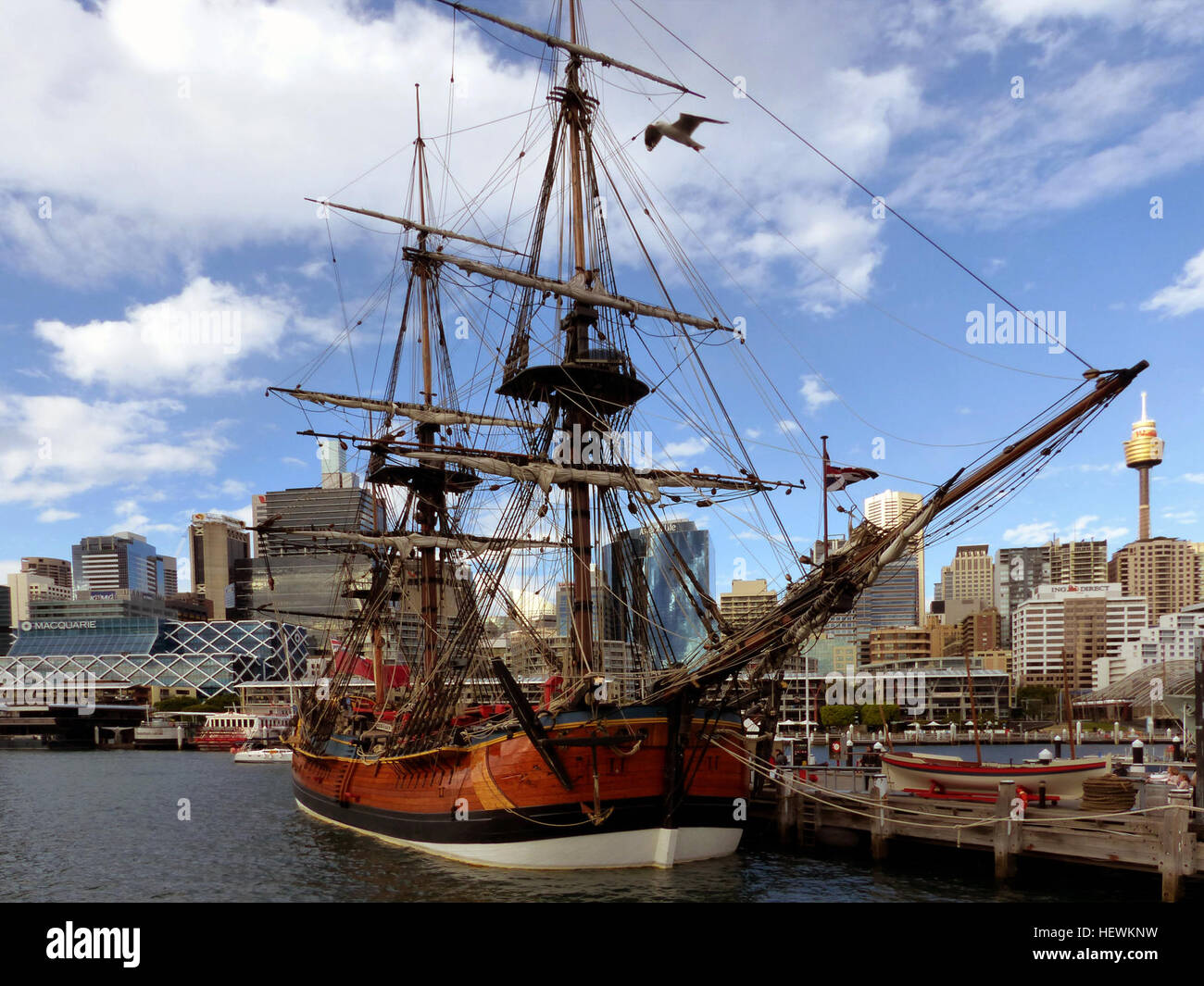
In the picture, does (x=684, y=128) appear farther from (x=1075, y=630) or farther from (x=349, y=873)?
(x=1075, y=630)

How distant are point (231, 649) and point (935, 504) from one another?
17431 cm

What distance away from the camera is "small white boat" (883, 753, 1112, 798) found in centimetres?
3012

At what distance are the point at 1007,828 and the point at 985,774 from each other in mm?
8794

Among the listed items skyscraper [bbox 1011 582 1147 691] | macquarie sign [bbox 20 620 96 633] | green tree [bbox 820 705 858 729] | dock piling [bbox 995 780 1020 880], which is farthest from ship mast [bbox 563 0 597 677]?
macquarie sign [bbox 20 620 96 633]

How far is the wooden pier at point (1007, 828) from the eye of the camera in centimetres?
1972

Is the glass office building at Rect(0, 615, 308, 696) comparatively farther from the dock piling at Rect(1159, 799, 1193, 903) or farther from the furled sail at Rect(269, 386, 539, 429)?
the dock piling at Rect(1159, 799, 1193, 903)

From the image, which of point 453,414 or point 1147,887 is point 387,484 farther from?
point 1147,887

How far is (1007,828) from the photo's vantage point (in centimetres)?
2284

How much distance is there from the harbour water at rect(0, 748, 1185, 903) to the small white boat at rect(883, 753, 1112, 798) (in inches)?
232

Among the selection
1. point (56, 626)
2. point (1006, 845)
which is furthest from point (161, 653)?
point (1006, 845)

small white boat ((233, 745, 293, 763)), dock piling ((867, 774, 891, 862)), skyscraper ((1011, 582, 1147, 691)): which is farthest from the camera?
skyscraper ((1011, 582, 1147, 691))

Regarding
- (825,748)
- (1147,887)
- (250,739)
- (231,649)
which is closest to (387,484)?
(1147,887)

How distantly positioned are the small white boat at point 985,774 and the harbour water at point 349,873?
5.89 m

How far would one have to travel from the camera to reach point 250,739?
335 ft
